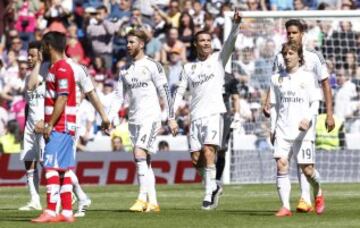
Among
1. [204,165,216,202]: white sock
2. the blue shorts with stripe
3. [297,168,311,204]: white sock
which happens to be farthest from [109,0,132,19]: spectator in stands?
the blue shorts with stripe

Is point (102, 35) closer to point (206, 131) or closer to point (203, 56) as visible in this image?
point (203, 56)

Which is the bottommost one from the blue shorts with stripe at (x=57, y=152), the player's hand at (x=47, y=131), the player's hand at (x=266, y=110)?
the blue shorts with stripe at (x=57, y=152)

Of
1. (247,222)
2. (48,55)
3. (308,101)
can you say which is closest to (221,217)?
(247,222)

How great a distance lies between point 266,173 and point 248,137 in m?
0.89

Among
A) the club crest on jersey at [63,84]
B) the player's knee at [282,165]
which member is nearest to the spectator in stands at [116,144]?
the player's knee at [282,165]

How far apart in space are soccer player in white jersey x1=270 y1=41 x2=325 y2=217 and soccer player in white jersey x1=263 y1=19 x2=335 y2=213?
0.52 feet

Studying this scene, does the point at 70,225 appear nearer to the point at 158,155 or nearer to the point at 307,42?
the point at 158,155

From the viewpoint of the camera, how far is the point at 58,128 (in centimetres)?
1492

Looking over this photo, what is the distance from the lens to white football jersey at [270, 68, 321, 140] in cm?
1641

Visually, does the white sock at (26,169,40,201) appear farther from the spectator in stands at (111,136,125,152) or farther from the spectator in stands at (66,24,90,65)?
the spectator in stands at (66,24,90,65)

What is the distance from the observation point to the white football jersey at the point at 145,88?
17.8 metres

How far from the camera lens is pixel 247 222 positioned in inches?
600

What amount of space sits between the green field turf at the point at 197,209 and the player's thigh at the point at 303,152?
68 centimetres

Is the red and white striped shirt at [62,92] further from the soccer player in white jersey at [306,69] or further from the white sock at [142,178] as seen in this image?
the soccer player in white jersey at [306,69]
